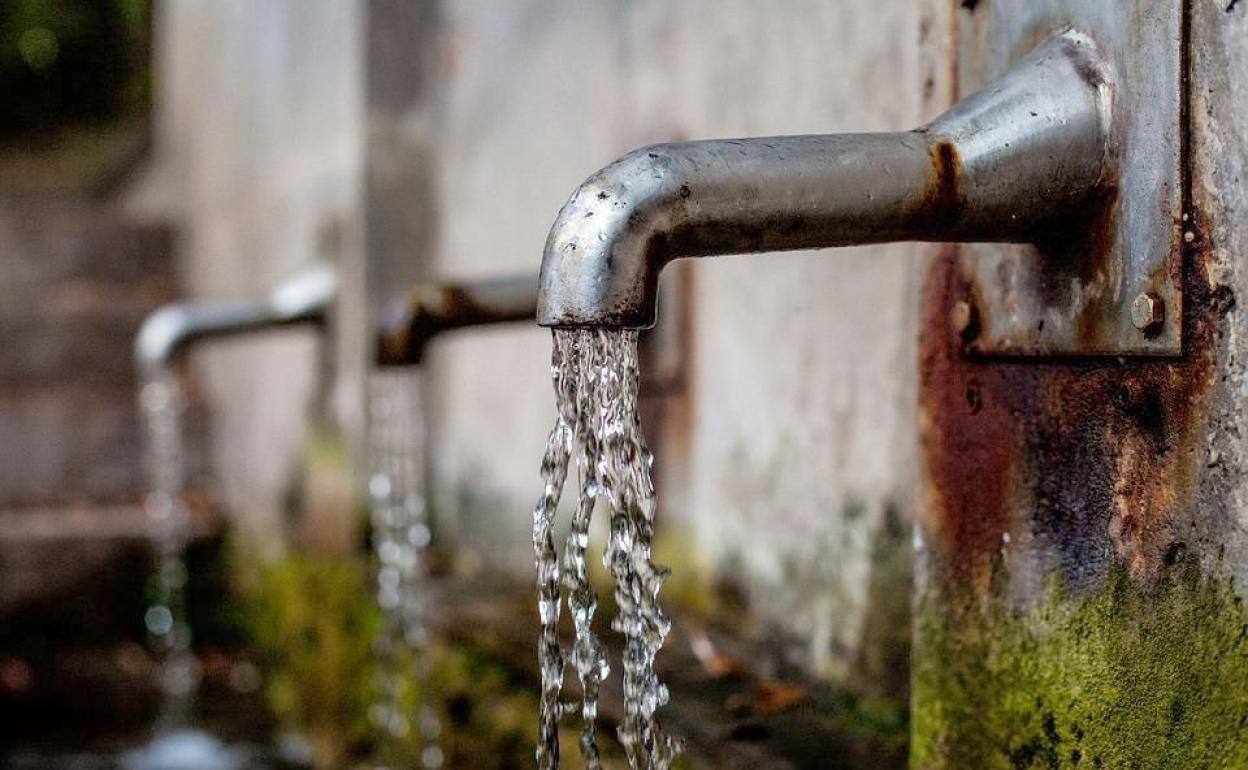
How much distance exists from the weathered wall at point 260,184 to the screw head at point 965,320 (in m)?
2.71

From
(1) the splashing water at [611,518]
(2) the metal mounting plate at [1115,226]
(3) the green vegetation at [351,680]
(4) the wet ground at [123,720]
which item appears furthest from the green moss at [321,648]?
(2) the metal mounting plate at [1115,226]

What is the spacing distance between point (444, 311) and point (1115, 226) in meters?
1.50

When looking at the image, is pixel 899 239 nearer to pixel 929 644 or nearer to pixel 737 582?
pixel 929 644

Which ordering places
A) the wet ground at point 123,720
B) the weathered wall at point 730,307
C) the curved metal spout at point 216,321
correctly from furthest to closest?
the wet ground at point 123,720 < the curved metal spout at point 216,321 < the weathered wall at point 730,307

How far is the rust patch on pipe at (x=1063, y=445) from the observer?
114 cm

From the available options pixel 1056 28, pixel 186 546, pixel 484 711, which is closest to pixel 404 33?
pixel 484 711

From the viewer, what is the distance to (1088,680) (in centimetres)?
126

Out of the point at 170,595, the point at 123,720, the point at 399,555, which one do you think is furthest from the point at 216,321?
the point at 123,720

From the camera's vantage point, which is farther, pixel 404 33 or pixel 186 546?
pixel 186 546

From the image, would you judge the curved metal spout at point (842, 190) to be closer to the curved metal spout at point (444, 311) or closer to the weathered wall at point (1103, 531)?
the weathered wall at point (1103, 531)

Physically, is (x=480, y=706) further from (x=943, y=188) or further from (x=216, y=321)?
(x=943, y=188)

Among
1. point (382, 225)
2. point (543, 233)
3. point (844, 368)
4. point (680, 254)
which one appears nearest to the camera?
point (680, 254)

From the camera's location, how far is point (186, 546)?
5250 mm

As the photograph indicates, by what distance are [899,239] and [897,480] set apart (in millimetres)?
772
